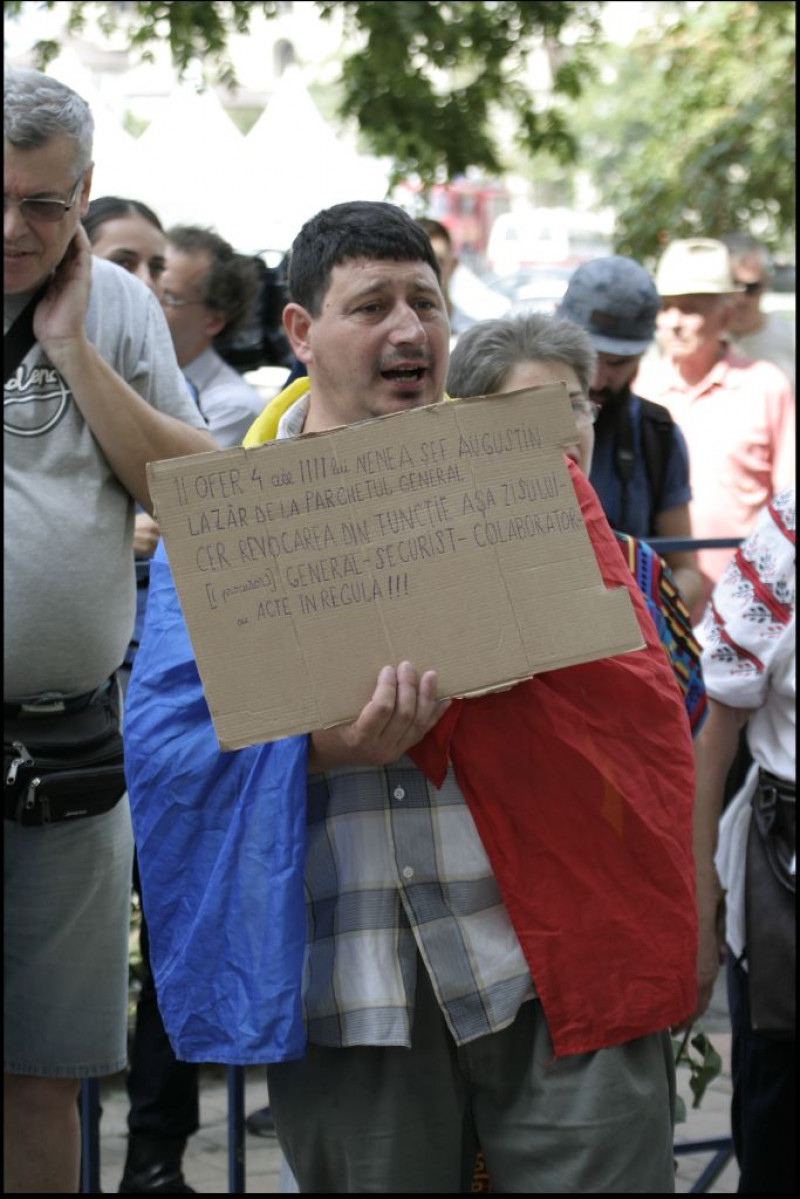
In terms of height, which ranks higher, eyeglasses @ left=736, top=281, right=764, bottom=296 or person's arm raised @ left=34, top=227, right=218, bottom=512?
eyeglasses @ left=736, top=281, right=764, bottom=296

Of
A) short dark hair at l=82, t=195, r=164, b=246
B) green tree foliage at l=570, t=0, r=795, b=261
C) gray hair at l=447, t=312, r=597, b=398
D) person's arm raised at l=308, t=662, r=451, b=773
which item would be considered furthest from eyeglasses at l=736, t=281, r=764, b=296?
person's arm raised at l=308, t=662, r=451, b=773

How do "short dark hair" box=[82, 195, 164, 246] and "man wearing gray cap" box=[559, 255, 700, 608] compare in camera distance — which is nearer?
"man wearing gray cap" box=[559, 255, 700, 608]

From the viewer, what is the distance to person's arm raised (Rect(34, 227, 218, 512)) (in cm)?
294

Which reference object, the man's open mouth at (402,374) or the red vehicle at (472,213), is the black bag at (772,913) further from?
the red vehicle at (472,213)

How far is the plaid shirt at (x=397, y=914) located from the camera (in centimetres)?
237

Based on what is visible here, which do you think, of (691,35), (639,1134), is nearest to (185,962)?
(639,1134)

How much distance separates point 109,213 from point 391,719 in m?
2.84

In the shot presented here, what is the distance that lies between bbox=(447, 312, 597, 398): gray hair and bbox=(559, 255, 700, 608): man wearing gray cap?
46.6 inches

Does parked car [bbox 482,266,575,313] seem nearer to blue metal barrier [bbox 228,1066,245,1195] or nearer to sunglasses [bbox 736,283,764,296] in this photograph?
sunglasses [bbox 736,283,764,296]

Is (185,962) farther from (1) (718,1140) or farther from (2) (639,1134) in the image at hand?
(1) (718,1140)

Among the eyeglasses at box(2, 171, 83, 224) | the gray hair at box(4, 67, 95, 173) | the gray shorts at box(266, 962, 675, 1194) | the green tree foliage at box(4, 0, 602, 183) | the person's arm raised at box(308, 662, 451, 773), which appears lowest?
the gray shorts at box(266, 962, 675, 1194)

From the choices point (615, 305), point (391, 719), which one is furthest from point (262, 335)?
point (391, 719)

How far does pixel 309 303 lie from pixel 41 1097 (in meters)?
1.48

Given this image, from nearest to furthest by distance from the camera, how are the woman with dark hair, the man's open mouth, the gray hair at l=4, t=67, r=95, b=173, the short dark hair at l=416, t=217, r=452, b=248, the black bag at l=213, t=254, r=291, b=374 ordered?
the man's open mouth, the gray hair at l=4, t=67, r=95, b=173, the woman with dark hair, the black bag at l=213, t=254, r=291, b=374, the short dark hair at l=416, t=217, r=452, b=248
